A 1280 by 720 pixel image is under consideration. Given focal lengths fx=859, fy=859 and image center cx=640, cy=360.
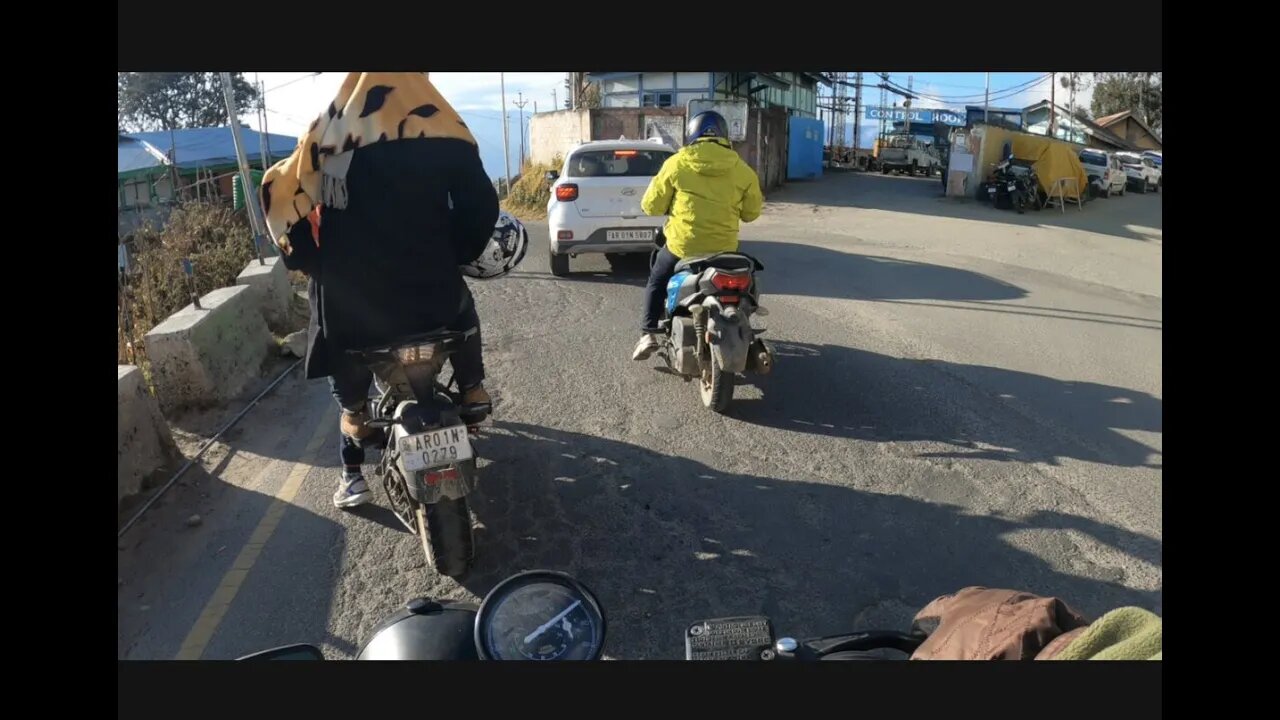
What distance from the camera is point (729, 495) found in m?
4.61

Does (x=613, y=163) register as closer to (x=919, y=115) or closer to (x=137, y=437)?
(x=137, y=437)

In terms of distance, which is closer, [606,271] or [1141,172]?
[606,271]

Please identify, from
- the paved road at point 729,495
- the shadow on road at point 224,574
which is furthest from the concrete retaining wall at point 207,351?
the shadow on road at point 224,574

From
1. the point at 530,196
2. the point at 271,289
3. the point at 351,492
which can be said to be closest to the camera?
the point at 351,492

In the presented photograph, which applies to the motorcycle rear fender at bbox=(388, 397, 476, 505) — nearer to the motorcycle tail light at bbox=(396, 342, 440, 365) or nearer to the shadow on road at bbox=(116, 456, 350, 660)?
the motorcycle tail light at bbox=(396, 342, 440, 365)

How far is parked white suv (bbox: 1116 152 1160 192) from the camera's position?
3272 cm

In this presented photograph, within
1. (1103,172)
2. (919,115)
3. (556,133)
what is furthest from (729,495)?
(919,115)

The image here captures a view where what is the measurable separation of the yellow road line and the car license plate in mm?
1018

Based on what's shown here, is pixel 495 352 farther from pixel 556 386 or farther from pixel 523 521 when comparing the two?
pixel 523 521

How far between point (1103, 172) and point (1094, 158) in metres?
0.75

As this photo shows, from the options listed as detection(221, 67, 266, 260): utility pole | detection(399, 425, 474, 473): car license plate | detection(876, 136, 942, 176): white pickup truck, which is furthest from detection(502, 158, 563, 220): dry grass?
detection(876, 136, 942, 176): white pickup truck

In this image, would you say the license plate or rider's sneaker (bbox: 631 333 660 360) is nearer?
rider's sneaker (bbox: 631 333 660 360)
